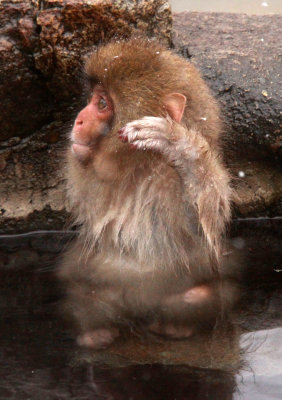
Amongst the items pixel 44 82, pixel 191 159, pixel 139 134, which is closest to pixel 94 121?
pixel 139 134

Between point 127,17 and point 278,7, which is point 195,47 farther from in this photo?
point 278,7

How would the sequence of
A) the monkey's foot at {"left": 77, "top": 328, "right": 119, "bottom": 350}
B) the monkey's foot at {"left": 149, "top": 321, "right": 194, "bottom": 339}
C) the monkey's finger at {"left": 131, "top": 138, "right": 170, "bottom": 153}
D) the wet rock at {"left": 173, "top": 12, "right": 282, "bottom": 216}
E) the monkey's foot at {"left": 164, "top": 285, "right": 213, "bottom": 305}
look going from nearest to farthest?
1. the monkey's foot at {"left": 77, "top": 328, "right": 119, "bottom": 350}
2. the monkey's foot at {"left": 149, "top": 321, "right": 194, "bottom": 339}
3. the monkey's finger at {"left": 131, "top": 138, "right": 170, "bottom": 153}
4. the monkey's foot at {"left": 164, "top": 285, "right": 213, "bottom": 305}
5. the wet rock at {"left": 173, "top": 12, "right": 282, "bottom": 216}

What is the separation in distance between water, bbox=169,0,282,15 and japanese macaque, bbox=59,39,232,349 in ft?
18.3

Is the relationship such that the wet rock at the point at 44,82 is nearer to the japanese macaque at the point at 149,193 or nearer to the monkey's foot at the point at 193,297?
the japanese macaque at the point at 149,193

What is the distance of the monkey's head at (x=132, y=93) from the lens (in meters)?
3.78

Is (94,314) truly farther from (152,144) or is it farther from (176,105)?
(176,105)

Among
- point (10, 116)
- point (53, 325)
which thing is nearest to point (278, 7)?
point (10, 116)

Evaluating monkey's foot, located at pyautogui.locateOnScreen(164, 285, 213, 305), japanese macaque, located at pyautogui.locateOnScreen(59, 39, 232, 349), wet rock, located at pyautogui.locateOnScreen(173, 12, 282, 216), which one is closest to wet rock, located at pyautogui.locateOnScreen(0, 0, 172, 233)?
wet rock, located at pyautogui.locateOnScreen(173, 12, 282, 216)

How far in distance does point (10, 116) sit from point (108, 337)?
1786mm

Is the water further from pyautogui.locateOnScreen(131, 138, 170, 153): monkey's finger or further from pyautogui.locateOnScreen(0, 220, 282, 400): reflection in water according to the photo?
pyautogui.locateOnScreen(131, 138, 170, 153): monkey's finger

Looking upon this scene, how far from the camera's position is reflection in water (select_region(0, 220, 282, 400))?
9.55 feet

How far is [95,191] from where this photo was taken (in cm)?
407

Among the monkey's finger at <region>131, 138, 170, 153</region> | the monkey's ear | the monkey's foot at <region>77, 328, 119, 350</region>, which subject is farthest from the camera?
the monkey's ear

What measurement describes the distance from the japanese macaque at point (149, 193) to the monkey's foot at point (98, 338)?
0.03m
